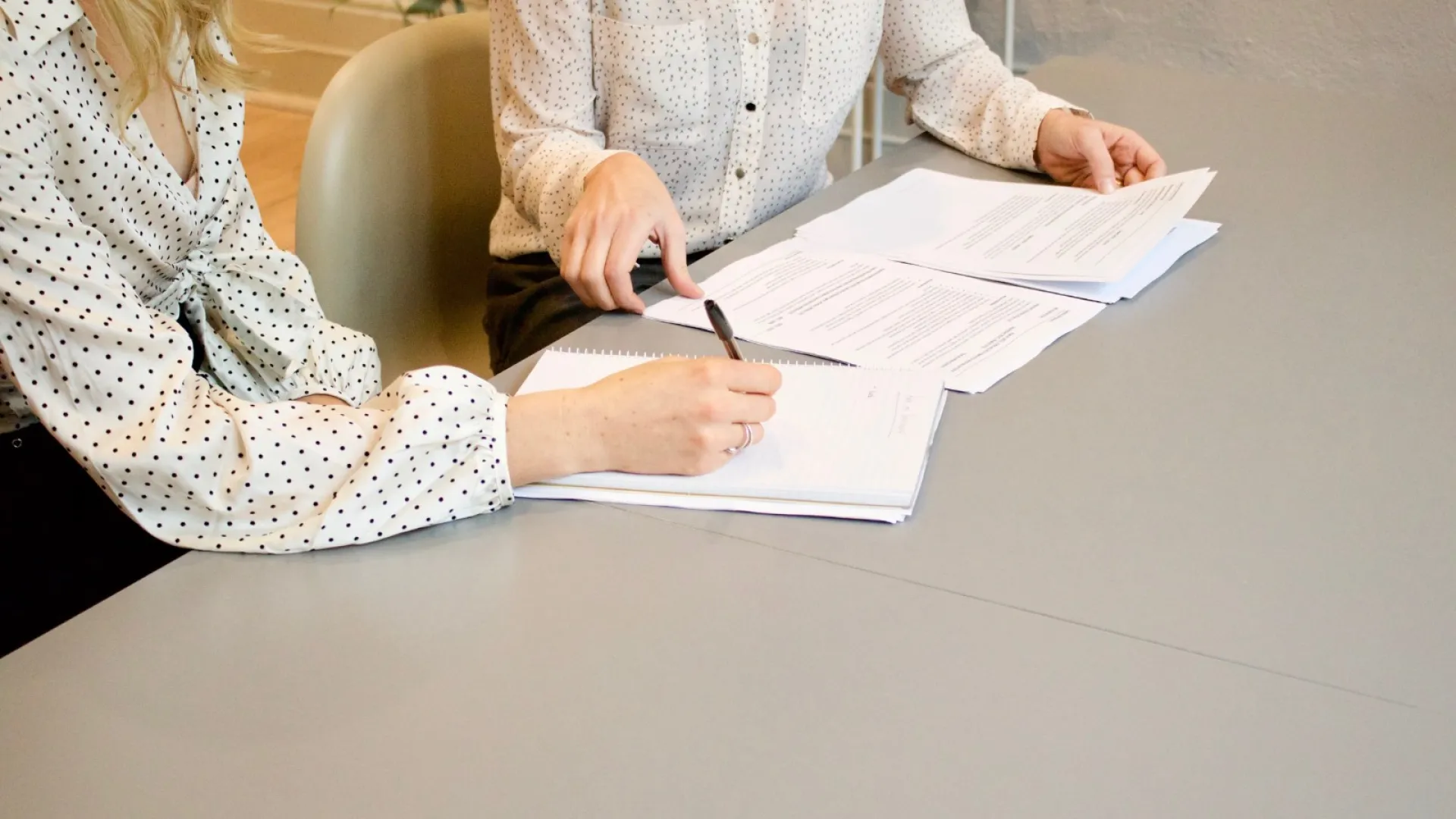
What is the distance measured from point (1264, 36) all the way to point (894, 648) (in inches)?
74.3

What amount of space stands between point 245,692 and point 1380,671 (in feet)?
1.93

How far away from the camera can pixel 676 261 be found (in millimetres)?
1088

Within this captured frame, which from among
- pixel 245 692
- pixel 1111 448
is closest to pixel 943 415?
pixel 1111 448

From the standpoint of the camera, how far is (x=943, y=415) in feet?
2.97

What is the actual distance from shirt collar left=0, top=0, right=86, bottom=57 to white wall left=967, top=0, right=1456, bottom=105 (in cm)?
190

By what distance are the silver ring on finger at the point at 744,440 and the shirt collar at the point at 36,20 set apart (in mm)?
543

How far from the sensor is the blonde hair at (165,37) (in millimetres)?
910

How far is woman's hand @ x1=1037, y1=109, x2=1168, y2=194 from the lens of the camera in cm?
129

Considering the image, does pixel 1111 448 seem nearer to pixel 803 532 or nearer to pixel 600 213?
pixel 803 532

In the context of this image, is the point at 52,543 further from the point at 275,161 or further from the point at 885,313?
the point at 275,161

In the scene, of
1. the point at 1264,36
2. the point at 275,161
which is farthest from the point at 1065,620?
the point at 275,161

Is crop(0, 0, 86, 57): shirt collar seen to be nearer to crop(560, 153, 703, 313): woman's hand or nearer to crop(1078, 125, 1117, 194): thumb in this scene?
crop(560, 153, 703, 313): woman's hand

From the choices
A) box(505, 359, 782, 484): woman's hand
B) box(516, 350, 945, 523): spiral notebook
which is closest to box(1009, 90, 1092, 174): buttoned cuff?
box(516, 350, 945, 523): spiral notebook

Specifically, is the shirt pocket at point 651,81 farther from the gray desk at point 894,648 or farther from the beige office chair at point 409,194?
the gray desk at point 894,648
